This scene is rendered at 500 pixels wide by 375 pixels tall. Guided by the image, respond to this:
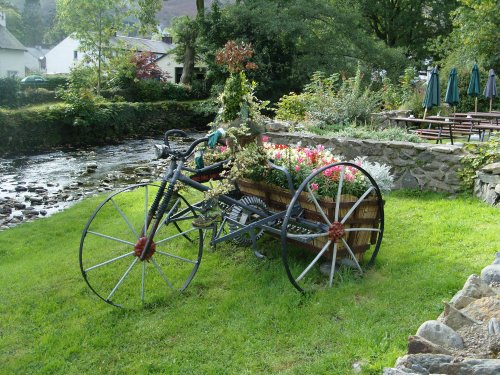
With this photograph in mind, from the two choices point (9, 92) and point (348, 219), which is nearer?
point (348, 219)

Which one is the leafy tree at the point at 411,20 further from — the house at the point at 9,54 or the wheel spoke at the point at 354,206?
the wheel spoke at the point at 354,206

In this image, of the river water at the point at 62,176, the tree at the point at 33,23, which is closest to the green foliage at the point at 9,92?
the river water at the point at 62,176

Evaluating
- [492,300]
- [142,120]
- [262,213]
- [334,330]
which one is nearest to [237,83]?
[262,213]

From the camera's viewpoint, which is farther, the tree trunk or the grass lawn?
the tree trunk

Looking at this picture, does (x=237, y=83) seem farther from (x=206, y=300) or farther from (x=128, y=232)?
(x=128, y=232)

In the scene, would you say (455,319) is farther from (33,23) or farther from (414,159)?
(33,23)

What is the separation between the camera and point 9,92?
70.3ft

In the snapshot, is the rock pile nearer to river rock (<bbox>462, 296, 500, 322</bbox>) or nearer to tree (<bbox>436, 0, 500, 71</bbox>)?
river rock (<bbox>462, 296, 500, 322</bbox>)

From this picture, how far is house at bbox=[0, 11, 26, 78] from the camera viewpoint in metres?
42.6

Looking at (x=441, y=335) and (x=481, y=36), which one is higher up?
(x=481, y=36)

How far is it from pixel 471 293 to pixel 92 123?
18.0 metres

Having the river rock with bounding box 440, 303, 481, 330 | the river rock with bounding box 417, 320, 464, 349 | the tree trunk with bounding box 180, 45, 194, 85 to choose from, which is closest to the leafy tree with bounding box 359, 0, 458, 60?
the tree trunk with bounding box 180, 45, 194, 85

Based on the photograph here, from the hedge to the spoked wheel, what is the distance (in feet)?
48.3

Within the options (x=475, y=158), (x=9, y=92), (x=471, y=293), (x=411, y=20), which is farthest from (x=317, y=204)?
(x=411, y=20)
